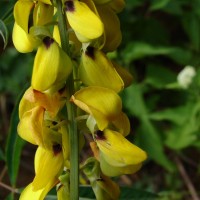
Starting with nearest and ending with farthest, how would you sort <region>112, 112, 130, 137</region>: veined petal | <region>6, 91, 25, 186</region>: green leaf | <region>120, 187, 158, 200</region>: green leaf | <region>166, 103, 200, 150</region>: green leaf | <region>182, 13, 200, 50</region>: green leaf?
<region>112, 112, 130, 137</region>: veined petal → <region>120, 187, 158, 200</region>: green leaf → <region>6, 91, 25, 186</region>: green leaf → <region>166, 103, 200, 150</region>: green leaf → <region>182, 13, 200, 50</region>: green leaf

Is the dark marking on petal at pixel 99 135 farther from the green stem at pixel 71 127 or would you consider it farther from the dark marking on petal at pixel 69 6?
the dark marking on petal at pixel 69 6

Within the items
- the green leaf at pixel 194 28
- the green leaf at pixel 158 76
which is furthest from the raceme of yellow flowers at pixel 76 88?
the green leaf at pixel 194 28

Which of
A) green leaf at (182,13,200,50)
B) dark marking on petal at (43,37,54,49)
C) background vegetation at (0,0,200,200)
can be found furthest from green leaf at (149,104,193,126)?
dark marking on petal at (43,37,54,49)

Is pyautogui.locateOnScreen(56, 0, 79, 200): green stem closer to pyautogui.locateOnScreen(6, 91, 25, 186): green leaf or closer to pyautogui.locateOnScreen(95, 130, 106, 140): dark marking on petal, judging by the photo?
pyautogui.locateOnScreen(95, 130, 106, 140): dark marking on petal

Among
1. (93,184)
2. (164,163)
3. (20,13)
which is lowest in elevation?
(164,163)

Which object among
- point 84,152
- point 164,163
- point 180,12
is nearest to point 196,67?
point 180,12

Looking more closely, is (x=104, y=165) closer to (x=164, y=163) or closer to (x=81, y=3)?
(x=81, y=3)

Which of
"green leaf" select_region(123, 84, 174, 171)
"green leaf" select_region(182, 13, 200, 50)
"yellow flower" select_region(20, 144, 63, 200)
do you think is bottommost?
"green leaf" select_region(123, 84, 174, 171)

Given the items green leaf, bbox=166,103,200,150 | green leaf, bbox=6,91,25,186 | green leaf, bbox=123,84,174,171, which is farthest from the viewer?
green leaf, bbox=123,84,174,171
